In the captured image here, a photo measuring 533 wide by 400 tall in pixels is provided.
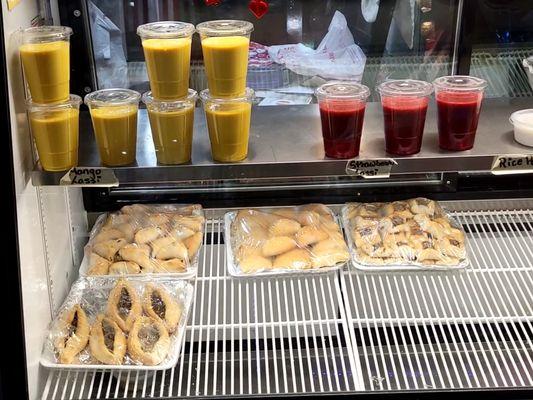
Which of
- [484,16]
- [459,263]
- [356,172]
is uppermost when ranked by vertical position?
[484,16]

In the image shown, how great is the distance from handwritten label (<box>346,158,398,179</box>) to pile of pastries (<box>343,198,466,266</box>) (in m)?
0.39

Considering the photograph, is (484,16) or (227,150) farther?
(484,16)

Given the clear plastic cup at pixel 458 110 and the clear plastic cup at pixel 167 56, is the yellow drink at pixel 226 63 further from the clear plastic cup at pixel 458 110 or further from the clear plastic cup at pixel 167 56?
the clear plastic cup at pixel 458 110

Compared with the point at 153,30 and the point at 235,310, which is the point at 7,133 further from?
the point at 235,310

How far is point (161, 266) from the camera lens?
1.91 metres

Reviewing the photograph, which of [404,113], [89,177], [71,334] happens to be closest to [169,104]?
[89,177]

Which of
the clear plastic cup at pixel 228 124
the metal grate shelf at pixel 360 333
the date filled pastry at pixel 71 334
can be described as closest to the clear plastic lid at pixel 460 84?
the clear plastic cup at pixel 228 124

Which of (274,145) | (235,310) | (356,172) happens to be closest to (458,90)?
(356,172)

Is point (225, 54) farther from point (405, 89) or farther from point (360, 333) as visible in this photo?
point (360, 333)

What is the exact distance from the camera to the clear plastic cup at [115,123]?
4.96ft

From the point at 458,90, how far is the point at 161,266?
3.02ft

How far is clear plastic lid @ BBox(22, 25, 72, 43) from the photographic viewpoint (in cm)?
146

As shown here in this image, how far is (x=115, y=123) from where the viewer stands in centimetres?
151

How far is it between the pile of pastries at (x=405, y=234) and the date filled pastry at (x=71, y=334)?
0.76m
